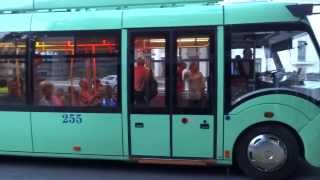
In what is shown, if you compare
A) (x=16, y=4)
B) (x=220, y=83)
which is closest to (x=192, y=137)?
(x=220, y=83)

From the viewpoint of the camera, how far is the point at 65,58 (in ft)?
31.0

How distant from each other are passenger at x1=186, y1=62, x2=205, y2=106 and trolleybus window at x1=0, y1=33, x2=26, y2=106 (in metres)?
2.83

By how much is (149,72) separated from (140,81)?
0.20 metres

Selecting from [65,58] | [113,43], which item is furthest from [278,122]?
[65,58]

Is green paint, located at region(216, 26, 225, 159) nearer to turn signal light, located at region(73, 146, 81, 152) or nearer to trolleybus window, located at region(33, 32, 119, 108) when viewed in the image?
trolleybus window, located at region(33, 32, 119, 108)

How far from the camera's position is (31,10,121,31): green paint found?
9.26 meters

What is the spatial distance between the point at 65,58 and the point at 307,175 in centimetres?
423

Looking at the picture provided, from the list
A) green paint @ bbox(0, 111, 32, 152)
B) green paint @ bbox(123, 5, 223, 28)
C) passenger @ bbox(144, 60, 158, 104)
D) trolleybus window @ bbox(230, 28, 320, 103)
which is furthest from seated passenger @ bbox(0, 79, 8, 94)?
trolleybus window @ bbox(230, 28, 320, 103)

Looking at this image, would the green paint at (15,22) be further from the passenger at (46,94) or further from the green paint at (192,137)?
the green paint at (192,137)

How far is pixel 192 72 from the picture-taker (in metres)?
8.91

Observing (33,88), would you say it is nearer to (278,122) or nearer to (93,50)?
(93,50)

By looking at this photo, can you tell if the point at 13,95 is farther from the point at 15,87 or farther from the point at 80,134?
the point at 80,134

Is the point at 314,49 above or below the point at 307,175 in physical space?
above

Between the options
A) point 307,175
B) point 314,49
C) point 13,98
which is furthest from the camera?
point 13,98
